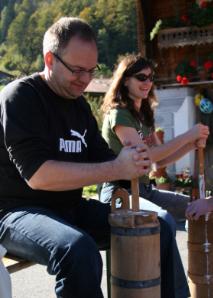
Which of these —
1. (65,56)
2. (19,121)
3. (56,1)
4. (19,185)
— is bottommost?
(19,185)

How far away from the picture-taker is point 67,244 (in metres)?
2.20

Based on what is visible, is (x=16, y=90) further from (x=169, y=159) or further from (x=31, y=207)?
(x=169, y=159)

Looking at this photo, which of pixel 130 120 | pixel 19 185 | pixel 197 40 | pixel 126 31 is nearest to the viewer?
pixel 19 185

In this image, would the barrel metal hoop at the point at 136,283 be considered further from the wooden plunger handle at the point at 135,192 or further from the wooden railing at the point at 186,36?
the wooden railing at the point at 186,36

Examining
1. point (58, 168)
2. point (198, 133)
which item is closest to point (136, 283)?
point (58, 168)

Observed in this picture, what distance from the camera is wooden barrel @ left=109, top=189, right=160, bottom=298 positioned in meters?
2.29

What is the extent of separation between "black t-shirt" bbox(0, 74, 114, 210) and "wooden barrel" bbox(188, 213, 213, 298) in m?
0.75

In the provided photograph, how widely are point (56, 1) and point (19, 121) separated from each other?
65.4 m

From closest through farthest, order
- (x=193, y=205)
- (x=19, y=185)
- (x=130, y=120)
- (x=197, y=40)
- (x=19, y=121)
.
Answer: (x=19, y=121)
(x=19, y=185)
(x=193, y=205)
(x=130, y=120)
(x=197, y=40)

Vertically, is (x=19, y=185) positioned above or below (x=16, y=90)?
below

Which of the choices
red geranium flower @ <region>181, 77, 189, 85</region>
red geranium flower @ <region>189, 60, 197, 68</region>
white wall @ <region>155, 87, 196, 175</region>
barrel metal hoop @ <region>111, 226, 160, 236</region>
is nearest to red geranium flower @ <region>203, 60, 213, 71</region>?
red geranium flower @ <region>189, 60, 197, 68</region>

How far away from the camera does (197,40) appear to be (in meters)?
9.54

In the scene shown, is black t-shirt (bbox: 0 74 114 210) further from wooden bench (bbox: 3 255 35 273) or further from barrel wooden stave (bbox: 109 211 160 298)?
barrel wooden stave (bbox: 109 211 160 298)

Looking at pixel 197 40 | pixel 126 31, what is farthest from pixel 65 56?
pixel 126 31
